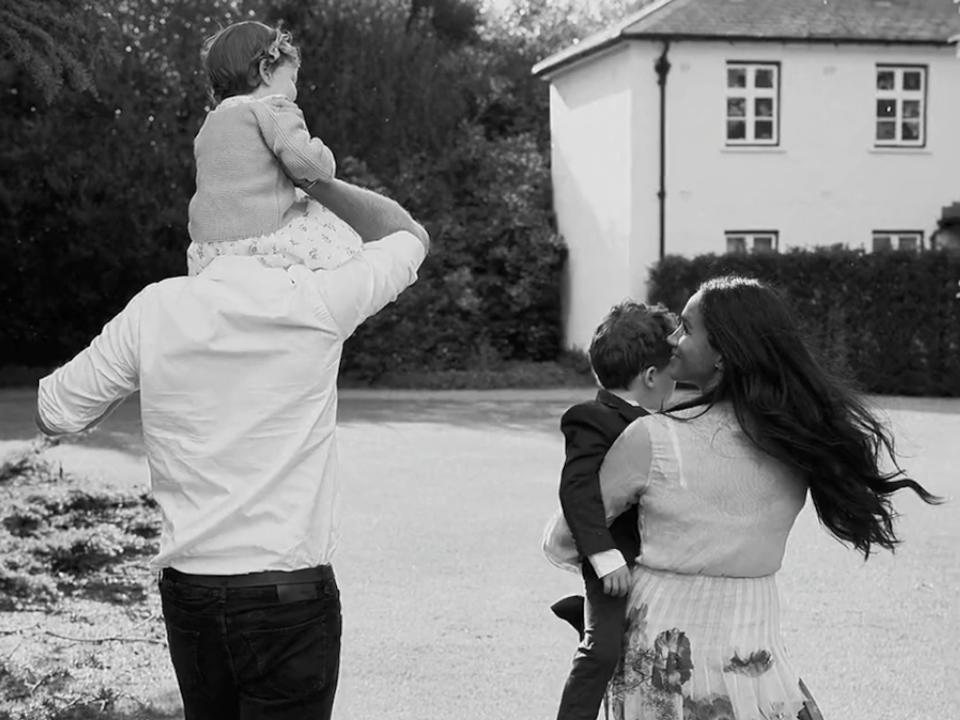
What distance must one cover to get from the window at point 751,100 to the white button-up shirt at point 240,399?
23224mm

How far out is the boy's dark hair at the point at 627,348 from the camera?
3.74 metres

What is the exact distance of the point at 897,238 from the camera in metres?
25.7

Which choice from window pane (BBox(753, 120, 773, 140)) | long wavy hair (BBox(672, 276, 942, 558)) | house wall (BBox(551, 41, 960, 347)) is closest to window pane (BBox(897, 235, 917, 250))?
house wall (BBox(551, 41, 960, 347))

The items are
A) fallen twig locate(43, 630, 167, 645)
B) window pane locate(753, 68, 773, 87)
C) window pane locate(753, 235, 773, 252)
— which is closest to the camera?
fallen twig locate(43, 630, 167, 645)

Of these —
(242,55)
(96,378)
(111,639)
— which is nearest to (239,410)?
(96,378)

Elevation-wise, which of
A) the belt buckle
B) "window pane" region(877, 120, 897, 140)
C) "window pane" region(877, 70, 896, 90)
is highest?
"window pane" region(877, 70, 896, 90)

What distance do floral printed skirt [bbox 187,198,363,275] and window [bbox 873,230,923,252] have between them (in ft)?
78.9

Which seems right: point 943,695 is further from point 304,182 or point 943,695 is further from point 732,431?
point 304,182

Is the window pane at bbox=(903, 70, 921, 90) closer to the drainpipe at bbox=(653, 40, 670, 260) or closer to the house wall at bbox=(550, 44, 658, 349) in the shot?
the drainpipe at bbox=(653, 40, 670, 260)

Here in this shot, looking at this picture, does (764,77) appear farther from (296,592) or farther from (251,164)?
(296,592)

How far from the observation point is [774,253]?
22906 millimetres

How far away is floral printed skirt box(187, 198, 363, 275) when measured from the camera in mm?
2801

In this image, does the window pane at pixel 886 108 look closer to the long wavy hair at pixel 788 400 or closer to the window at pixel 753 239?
the window at pixel 753 239

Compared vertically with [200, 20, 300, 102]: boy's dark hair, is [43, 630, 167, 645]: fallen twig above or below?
below
